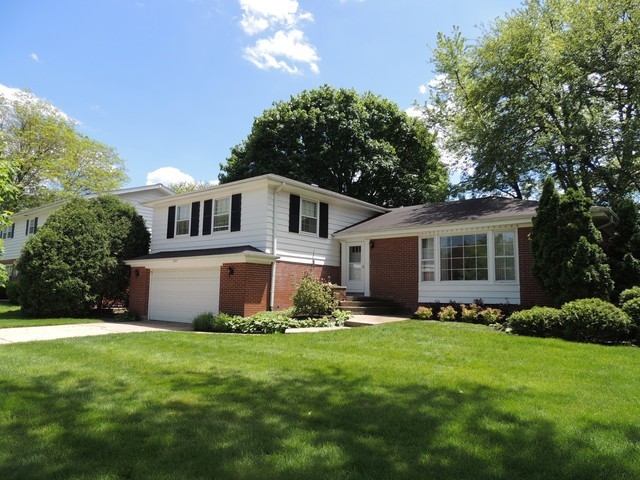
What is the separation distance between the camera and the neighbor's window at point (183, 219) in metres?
17.2

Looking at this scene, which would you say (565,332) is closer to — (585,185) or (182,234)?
(585,185)

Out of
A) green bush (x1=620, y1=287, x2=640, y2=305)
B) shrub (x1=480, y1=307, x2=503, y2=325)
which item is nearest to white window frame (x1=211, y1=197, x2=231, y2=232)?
shrub (x1=480, y1=307, x2=503, y2=325)

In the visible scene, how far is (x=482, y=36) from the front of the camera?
20.7m

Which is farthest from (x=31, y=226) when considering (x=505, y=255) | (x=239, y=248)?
(x=505, y=255)

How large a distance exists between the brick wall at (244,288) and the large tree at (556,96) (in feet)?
38.2

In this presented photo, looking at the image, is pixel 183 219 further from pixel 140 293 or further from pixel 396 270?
pixel 396 270

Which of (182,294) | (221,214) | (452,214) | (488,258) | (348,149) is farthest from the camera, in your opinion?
(348,149)

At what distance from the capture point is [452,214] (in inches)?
604

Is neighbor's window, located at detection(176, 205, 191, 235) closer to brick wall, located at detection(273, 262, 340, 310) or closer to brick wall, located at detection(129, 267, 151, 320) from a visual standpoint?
brick wall, located at detection(129, 267, 151, 320)

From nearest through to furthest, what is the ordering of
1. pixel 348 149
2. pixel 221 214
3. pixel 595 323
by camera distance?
pixel 595 323 < pixel 221 214 < pixel 348 149

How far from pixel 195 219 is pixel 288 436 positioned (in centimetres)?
1420

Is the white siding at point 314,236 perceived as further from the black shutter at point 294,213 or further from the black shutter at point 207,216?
the black shutter at point 207,216

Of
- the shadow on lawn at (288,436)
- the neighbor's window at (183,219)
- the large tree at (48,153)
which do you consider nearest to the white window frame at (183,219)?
the neighbor's window at (183,219)

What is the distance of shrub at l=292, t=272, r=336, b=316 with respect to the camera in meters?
13.1
